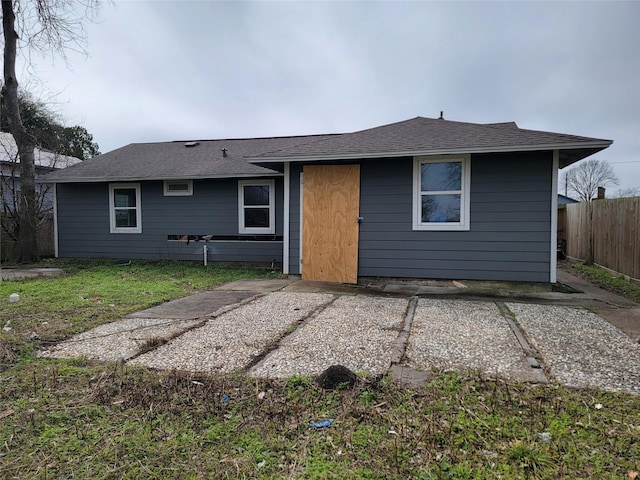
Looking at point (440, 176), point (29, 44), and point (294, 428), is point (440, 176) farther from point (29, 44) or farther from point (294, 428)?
point (29, 44)

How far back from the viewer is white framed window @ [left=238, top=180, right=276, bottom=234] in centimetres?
900

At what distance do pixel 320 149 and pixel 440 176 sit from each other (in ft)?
7.08

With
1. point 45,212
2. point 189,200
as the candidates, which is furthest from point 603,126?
point 45,212

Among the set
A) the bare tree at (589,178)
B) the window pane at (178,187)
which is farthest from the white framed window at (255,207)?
the bare tree at (589,178)

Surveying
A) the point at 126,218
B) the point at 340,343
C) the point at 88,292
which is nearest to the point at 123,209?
the point at 126,218

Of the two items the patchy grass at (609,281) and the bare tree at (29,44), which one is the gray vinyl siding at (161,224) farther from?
the patchy grass at (609,281)

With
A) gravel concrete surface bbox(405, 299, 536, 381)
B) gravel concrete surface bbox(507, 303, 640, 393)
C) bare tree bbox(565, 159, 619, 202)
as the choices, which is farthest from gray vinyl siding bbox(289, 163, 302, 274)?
bare tree bbox(565, 159, 619, 202)

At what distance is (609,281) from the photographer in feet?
23.6

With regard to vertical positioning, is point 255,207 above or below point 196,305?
above

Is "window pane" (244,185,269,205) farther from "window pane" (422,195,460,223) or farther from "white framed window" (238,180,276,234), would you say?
"window pane" (422,195,460,223)

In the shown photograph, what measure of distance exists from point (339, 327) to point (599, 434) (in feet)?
7.83

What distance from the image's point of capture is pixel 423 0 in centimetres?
858

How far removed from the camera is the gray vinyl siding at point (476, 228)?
601 centimetres

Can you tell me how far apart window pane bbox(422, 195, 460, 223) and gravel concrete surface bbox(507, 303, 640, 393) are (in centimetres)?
213
